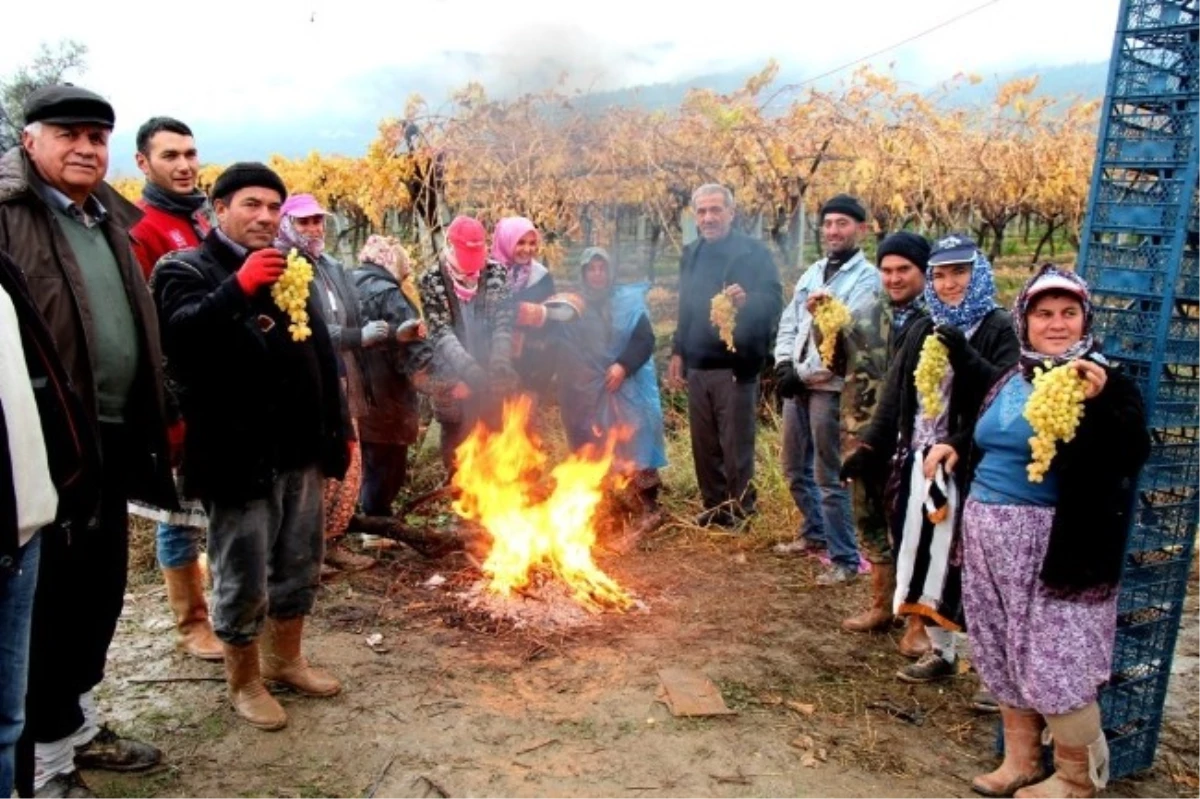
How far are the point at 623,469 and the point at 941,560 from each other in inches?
119

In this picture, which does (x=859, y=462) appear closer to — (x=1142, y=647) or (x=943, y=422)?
(x=943, y=422)

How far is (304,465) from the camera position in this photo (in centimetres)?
354

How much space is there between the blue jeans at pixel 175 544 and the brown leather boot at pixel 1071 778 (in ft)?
12.3

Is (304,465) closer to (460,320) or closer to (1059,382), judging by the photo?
(460,320)

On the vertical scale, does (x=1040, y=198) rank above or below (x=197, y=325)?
above

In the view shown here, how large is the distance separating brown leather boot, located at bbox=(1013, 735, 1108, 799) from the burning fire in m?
2.29

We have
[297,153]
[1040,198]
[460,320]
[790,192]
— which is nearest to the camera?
[460,320]

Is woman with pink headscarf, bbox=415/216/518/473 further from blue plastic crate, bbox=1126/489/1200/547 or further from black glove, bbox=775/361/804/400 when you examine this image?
blue plastic crate, bbox=1126/489/1200/547

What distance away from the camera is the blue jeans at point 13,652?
226cm

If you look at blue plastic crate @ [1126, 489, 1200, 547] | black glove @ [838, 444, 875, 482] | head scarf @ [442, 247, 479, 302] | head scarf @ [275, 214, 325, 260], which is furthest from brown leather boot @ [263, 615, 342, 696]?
blue plastic crate @ [1126, 489, 1200, 547]

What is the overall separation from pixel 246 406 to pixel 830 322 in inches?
123

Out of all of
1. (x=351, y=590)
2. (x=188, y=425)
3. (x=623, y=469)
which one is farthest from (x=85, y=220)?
(x=623, y=469)

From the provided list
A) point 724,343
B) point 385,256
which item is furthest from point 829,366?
point 385,256

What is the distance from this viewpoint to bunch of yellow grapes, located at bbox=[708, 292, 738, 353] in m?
5.77
